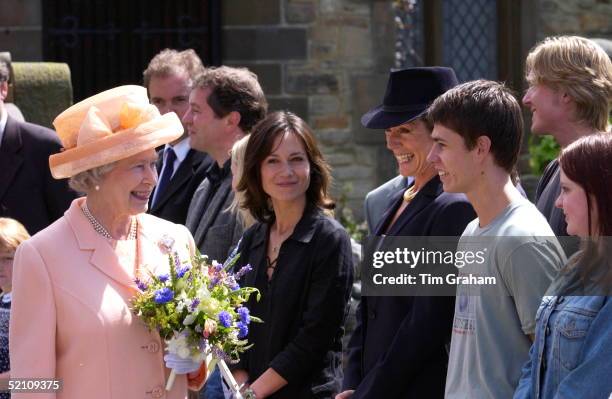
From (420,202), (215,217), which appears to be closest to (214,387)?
(420,202)

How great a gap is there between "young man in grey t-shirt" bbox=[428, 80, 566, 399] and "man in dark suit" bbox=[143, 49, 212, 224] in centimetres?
239

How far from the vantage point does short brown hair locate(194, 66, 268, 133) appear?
6121mm

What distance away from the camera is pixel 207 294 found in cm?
414

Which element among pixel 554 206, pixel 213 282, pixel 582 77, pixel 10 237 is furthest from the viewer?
pixel 10 237

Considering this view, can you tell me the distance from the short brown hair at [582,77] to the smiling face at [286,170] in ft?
3.49

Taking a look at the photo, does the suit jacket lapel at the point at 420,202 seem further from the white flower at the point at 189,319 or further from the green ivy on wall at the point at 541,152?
the green ivy on wall at the point at 541,152

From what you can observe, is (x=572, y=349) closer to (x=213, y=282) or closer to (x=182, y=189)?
(x=213, y=282)

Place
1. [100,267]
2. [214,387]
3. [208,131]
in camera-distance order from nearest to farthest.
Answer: [100,267], [214,387], [208,131]

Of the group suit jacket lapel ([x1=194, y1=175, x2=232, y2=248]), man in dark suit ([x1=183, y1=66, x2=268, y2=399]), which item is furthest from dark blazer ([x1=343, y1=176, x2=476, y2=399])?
man in dark suit ([x1=183, y1=66, x2=268, y2=399])

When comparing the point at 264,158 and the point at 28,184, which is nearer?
the point at 264,158

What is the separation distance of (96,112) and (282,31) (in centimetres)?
610

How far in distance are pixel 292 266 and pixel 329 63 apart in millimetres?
5405

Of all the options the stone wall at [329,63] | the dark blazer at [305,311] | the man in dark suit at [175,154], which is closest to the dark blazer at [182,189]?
the man in dark suit at [175,154]

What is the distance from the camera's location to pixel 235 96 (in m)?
6.13
